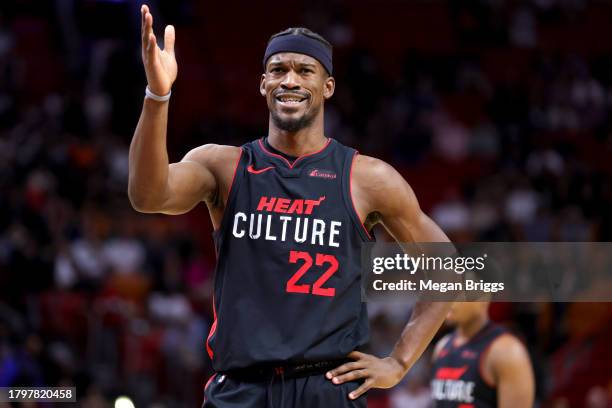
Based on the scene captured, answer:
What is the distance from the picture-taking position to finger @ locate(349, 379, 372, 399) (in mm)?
4404

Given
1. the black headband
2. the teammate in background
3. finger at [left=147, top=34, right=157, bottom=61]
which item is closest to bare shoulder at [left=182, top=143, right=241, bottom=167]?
the black headband

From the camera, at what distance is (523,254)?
11805 millimetres

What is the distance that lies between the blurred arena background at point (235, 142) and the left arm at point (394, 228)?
15.6 feet

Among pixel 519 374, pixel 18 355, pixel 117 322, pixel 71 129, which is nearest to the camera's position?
pixel 519 374

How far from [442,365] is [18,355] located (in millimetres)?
4253

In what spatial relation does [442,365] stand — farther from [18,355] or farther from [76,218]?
[76,218]

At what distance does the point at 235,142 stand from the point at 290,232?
35.1 feet

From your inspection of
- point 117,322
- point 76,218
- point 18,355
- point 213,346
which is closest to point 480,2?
point 76,218

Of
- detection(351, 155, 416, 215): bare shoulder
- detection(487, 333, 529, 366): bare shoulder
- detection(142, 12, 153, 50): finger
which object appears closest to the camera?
detection(142, 12, 153, 50): finger

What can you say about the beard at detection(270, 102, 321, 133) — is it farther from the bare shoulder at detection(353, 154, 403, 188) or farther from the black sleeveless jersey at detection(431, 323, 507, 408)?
the black sleeveless jersey at detection(431, 323, 507, 408)

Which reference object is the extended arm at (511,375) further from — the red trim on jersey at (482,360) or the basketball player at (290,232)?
the basketball player at (290,232)

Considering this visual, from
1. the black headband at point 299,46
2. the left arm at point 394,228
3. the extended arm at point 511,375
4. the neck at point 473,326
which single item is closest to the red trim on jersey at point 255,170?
the left arm at point 394,228

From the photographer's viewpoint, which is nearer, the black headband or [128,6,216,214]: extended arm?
[128,6,216,214]: extended arm

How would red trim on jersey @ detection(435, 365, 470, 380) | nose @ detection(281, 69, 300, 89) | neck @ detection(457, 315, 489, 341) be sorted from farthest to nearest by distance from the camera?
1. neck @ detection(457, 315, 489, 341)
2. red trim on jersey @ detection(435, 365, 470, 380)
3. nose @ detection(281, 69, 300, 89)
